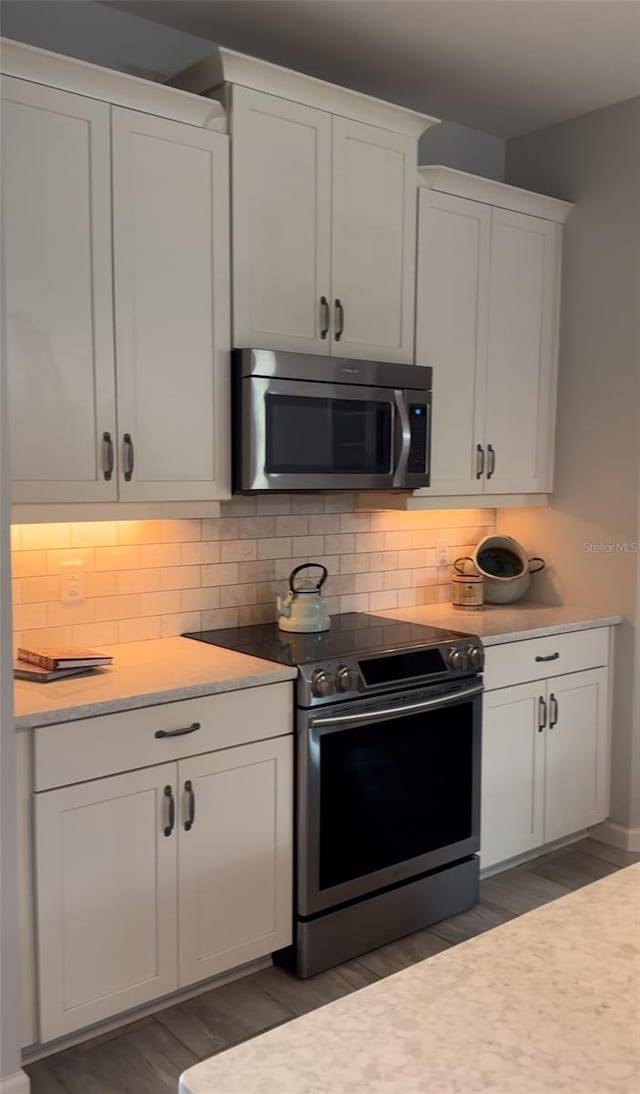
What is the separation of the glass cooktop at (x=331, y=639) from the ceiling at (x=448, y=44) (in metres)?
1.91

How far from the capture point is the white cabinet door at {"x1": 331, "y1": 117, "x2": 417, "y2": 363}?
3016mm

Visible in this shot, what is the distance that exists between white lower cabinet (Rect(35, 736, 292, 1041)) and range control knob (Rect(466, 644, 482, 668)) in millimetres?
715

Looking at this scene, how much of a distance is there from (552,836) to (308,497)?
1584mm

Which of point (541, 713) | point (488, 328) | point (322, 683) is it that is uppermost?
point (488, 328)

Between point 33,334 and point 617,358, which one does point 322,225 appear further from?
point 617,358

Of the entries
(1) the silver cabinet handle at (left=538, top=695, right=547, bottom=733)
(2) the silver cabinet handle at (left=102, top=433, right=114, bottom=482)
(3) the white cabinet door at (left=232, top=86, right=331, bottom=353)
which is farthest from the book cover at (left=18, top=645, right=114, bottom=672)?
(1) the silver cabinet handle at (left=538, top=695, right=547, bottom=733)

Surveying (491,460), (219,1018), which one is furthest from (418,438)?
(219,1018)

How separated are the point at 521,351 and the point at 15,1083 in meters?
2.95

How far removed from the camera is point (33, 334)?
2.40 m

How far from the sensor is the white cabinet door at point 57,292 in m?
2.36

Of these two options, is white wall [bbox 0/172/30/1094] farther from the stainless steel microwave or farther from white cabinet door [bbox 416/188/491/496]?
white cabinet door [bbox 416/188/491/496]

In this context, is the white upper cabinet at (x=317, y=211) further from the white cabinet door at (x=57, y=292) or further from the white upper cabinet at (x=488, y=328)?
the white cabinet door at (x=57, y=292)

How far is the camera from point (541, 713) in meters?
3.42

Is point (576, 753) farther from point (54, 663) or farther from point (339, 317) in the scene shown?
point (54, 663)
